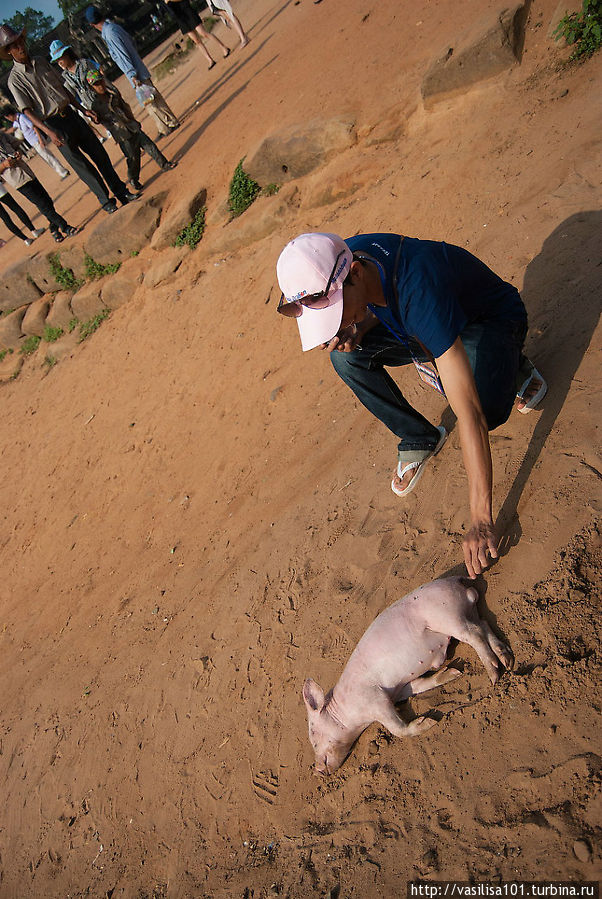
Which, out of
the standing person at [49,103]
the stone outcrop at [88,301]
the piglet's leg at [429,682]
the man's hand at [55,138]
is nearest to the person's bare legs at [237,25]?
the standing person at [49,103]

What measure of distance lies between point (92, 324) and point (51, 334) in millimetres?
827

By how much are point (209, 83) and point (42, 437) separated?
7433 millimetres

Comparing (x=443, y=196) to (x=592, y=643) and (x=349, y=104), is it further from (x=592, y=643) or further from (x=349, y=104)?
(x=592, y=643)

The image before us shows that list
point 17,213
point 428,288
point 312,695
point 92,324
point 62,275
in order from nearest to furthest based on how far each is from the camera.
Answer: point 428,288
point 312,695
point 92,324
point 62,275
point 17,213

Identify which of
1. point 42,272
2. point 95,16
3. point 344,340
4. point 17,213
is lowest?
point 344,340

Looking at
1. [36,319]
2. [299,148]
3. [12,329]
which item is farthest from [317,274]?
[12,329]

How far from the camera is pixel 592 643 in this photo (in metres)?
2.11

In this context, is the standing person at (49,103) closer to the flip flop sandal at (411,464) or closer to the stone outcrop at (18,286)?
the stone outcrop at (18,286)

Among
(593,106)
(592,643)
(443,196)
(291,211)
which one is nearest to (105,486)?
(291,211)

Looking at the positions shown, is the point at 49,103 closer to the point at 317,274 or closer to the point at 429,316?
the point at 317,274

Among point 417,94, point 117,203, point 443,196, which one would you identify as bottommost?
point 443,196

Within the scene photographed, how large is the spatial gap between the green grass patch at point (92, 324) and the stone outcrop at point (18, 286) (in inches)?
54.8

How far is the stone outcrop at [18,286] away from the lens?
806cm

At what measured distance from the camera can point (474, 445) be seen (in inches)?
79.7
